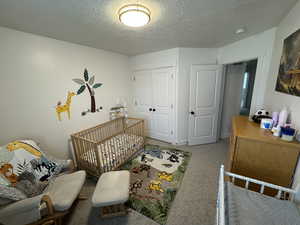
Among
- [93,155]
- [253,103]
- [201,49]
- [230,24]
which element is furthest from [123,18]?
[253,103]

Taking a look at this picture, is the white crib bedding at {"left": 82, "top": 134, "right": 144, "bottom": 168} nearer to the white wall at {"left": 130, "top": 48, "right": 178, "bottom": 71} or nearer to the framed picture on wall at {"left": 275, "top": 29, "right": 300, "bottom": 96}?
the white wall at {"left": 130, "top": 48, "right": 178, "bottom": 71}

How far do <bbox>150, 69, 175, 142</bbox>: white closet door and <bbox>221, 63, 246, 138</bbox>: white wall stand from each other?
57.7 inches

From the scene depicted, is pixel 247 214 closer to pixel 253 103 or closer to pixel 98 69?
pixel 253 103

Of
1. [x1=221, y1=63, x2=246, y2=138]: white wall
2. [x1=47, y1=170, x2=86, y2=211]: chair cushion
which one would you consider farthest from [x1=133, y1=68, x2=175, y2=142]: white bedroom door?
[x1=47, y1=170, x2=86, y2=211]: chair cushion

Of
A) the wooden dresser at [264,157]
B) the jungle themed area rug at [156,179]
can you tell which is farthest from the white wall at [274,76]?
the jungle themed area rug at [156,179]

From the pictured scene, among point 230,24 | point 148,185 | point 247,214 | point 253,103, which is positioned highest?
point 230,24

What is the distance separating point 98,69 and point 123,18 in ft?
5.46

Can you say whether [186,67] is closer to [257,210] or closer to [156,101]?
[156,101]

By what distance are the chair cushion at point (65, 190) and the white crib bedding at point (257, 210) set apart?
4.94ft

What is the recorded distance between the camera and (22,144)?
5.03 feet

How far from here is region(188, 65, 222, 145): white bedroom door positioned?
9.08 feet

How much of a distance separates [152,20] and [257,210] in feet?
6.88

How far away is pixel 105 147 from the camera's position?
2.14m

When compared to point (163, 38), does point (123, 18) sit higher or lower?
lower
